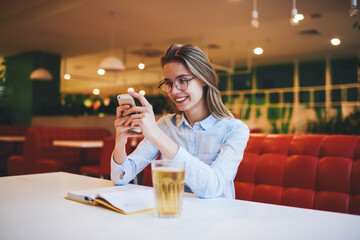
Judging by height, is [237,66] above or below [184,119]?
above

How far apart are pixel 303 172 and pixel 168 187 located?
1.00 m

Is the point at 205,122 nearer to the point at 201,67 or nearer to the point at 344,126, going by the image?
the point at 201,67

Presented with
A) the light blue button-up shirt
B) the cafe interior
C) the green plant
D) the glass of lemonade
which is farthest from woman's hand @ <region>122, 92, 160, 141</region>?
the green plant

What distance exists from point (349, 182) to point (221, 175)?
2.36 feet

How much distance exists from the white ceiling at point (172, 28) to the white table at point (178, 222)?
15.6 ft

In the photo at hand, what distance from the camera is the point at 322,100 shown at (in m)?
9.79

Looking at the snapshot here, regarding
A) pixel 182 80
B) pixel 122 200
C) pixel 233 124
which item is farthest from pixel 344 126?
pixel 122 200

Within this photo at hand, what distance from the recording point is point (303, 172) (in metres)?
Answer: 1.56

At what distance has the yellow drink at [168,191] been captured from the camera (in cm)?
80

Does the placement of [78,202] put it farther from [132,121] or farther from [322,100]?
[322,100]

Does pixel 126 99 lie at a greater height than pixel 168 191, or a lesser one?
greater

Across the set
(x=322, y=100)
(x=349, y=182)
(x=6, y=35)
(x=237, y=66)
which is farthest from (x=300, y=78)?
(x=349, y=182)

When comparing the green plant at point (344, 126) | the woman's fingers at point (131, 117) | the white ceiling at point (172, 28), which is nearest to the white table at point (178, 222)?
the woman's fingers at point (131, 117)

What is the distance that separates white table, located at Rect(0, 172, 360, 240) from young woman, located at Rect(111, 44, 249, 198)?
0.60 feet
